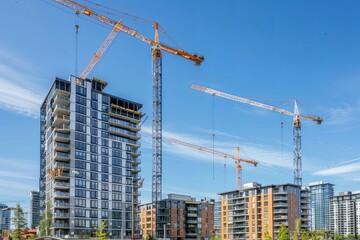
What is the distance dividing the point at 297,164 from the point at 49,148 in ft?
367

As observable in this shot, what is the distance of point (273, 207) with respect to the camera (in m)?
165

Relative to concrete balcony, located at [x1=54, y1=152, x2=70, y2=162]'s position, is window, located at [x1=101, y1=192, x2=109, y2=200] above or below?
below

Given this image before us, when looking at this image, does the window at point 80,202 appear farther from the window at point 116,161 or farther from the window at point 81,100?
the window at point 81,100

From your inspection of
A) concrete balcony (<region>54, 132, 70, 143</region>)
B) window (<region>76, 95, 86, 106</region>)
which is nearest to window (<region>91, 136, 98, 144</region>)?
concrete balcony (<region>54, 132, 70, 143</region>)

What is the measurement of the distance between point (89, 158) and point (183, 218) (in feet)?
197

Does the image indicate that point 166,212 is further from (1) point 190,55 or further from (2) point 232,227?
(1) point 190,55

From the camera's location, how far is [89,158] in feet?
420

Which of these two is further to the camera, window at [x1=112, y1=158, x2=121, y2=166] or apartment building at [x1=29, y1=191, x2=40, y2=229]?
apartment building at [x1=29, y1=191, x2=40, y2=229]

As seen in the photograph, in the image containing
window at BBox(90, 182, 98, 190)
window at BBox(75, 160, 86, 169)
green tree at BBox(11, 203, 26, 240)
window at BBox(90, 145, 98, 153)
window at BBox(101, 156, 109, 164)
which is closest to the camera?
green tree at BBox(11, 203, 26, 240)

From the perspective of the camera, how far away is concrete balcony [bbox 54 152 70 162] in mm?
121938

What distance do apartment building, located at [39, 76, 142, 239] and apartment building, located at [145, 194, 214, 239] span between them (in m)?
32.8

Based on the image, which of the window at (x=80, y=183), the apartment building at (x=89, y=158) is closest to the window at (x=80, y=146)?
the apartment building at (x=89, y=158)

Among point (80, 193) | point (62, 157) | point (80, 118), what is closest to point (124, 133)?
point (80, 118)

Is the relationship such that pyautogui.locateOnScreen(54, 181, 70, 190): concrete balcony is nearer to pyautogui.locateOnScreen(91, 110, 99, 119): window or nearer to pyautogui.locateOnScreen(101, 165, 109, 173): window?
pyautogui.locateOnScreen(101, 165, 109, 173): window
